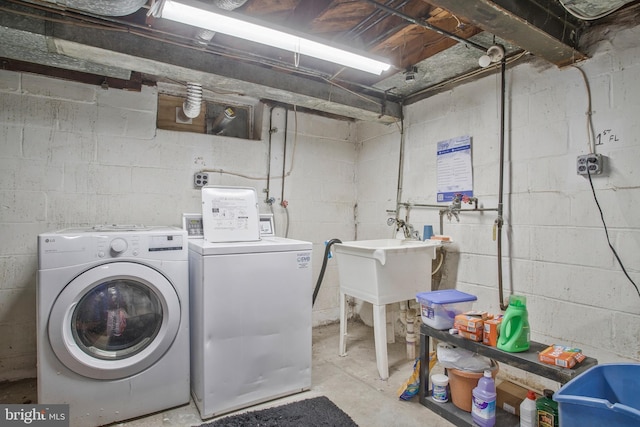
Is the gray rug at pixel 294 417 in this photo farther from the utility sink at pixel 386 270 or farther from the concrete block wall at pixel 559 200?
the concrete block wall at pixel 559 200

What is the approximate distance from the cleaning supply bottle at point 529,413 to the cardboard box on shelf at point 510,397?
215mm

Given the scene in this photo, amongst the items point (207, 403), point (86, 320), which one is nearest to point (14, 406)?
point (86, 320)

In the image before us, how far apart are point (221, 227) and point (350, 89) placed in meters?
1.52

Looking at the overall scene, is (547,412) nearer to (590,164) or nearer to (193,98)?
(590,164)

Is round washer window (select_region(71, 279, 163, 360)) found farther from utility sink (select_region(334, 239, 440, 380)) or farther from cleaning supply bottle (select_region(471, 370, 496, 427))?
cleaning supply bottle (select_region(471, 370, 496, 427))

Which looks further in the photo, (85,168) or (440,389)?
(85,168)

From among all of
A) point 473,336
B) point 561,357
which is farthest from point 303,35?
point 561,357

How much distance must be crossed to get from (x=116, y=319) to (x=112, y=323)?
3cm

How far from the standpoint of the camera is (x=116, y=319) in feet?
5.96

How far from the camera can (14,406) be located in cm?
183

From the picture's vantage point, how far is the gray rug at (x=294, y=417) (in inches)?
69.6

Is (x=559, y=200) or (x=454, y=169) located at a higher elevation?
(x=454, y=169)

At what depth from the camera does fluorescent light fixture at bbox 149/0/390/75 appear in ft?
5.03

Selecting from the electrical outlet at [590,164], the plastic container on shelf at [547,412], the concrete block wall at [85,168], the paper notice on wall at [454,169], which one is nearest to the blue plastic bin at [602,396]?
the plastic container on shelf at [547,412]
